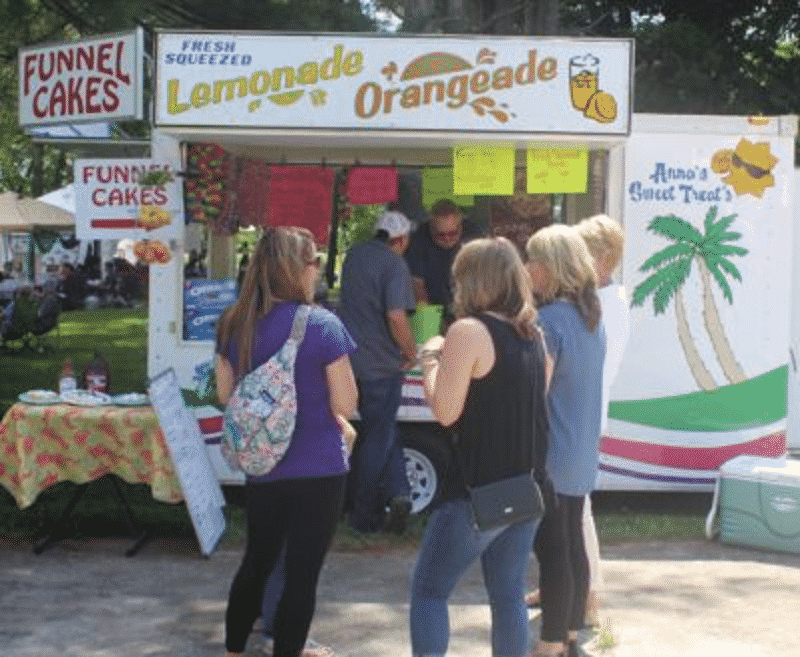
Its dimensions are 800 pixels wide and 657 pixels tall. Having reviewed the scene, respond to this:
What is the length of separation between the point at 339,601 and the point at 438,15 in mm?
7867

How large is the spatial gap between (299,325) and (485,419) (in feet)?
2.45

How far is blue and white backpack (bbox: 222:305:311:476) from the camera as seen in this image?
401cm

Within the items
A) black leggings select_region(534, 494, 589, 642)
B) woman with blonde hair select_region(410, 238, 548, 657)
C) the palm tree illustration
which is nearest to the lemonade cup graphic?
the palm tree illustration

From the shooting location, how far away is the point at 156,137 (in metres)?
6.79

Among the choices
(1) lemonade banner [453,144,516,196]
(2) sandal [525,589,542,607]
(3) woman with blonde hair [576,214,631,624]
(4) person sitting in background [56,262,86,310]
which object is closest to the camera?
(3) woman with blonde hair [576,214,631,624]

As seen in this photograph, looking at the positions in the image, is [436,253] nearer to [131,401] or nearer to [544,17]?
[131,401]

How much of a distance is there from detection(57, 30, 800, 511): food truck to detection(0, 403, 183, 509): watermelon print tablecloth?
88cm

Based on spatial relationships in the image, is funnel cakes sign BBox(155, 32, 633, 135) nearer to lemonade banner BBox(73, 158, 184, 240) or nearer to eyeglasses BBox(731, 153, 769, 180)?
lemonade banner BBox(73, 158, 184, 240)

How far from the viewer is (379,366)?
6.61 m

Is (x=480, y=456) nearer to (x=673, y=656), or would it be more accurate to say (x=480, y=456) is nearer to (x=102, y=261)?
(x=673, y=656)

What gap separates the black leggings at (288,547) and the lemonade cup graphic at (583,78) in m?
3.17

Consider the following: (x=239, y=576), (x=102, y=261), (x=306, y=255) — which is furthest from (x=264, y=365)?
(x=102, y=261)

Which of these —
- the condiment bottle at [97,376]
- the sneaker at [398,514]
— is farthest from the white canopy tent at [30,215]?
the sneaker at [398,514]

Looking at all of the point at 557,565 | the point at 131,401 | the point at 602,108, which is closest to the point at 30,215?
the point at 131,401
